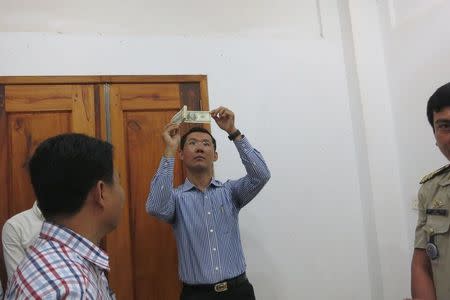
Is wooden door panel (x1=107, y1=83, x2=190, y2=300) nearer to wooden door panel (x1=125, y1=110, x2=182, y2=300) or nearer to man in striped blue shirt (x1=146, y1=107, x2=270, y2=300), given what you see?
wooden door panel (x1=125, y1=110, x2=182, y2=300)

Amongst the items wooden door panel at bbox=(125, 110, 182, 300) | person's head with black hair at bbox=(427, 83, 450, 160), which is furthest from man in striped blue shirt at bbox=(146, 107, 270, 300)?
person's head with black hair at bbox=(427, 83, 450, 160)

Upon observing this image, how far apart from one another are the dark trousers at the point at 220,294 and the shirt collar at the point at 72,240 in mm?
900

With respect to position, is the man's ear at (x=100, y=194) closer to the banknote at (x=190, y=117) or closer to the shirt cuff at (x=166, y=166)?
the shirt cuff at (x=166, y=166)

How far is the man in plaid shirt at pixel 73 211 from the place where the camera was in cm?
72

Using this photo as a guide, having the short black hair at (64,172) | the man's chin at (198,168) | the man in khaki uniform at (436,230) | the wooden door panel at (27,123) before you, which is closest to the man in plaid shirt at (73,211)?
the short black hair at (64,172)

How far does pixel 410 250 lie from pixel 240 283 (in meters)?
1.34

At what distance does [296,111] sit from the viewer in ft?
7.74

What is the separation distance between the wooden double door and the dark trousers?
0.47 metres

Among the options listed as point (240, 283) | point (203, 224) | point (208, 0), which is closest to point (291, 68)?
point (208, 0)

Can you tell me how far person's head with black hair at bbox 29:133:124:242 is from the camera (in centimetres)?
82

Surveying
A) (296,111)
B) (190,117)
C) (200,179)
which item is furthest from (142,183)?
(296,111)

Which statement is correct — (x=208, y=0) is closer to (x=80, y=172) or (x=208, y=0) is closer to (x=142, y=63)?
(x=142, y=63)

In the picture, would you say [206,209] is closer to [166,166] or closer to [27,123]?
[166,166]

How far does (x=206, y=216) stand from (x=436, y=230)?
38.6 inches
